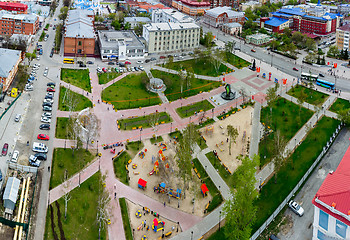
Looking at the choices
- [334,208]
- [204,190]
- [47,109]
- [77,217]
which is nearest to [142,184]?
[204,190]

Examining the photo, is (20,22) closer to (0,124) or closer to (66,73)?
(66,73)

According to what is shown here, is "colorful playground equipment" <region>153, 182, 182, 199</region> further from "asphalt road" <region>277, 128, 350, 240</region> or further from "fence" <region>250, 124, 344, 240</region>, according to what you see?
"asphalt road" <region>277, 128, 350, 240</region>

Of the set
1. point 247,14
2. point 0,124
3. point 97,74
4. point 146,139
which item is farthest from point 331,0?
point 0,124

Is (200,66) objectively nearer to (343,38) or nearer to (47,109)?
(47,109)

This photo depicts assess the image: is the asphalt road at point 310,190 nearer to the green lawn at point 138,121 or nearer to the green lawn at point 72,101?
the green lawn at point 138,121

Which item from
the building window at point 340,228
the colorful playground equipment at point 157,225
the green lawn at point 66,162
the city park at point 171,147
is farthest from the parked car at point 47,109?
the building window at point 340,228

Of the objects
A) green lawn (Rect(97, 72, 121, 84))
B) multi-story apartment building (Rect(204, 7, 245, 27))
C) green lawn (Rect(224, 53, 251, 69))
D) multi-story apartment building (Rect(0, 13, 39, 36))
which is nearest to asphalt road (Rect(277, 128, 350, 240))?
green lawn (Rect(224, 53, 251, 69))
